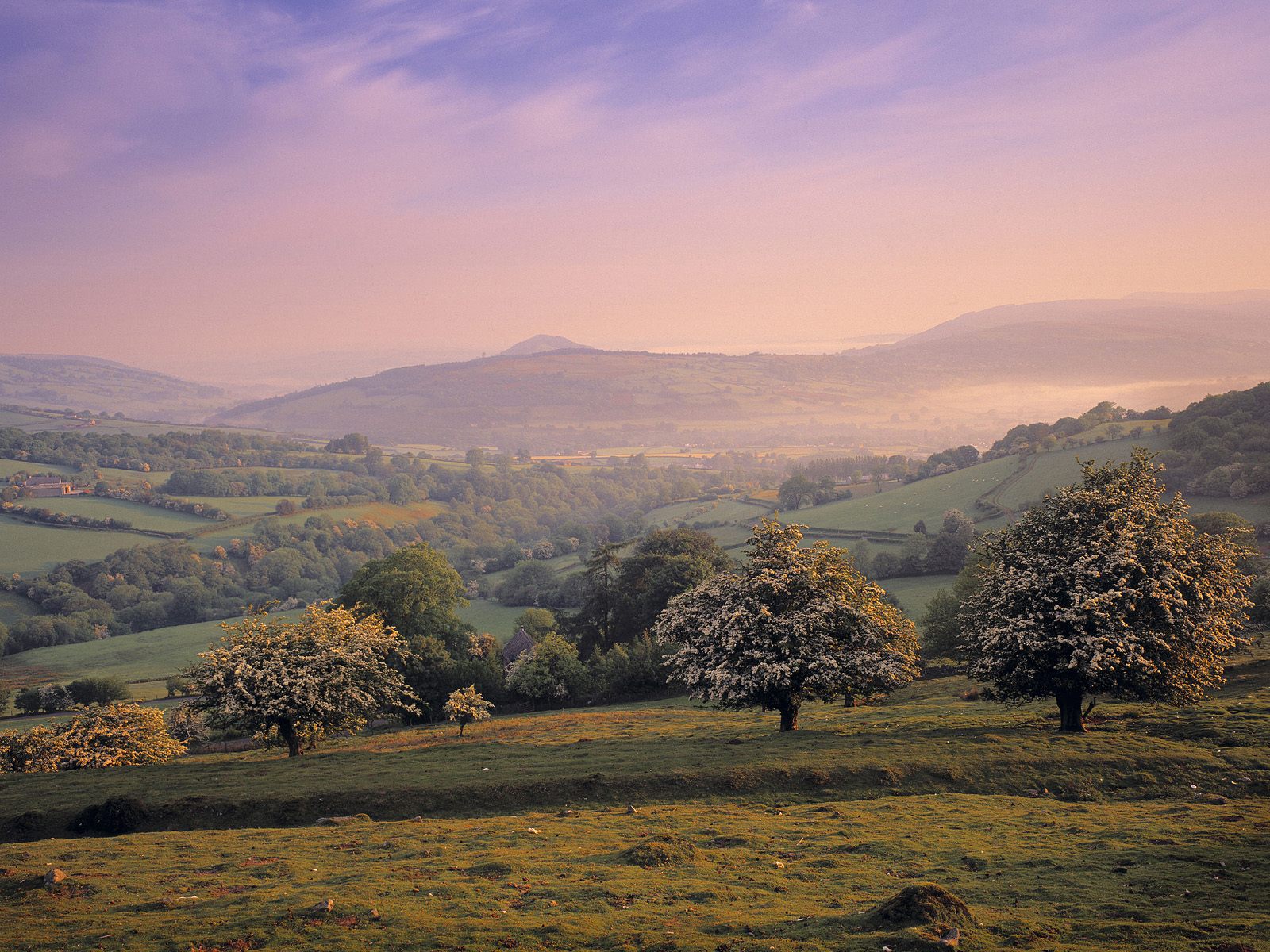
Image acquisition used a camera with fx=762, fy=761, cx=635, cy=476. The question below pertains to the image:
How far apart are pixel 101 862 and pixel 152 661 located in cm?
9539

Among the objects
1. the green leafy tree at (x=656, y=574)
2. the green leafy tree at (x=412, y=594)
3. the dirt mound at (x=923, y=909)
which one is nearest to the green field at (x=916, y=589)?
the green leafy tree at (x=656, y=574)

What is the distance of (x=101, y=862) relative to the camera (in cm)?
2186

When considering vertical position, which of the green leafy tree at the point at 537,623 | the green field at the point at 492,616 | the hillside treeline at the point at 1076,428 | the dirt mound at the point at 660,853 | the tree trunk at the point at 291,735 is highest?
the hillside treeline at the point at 1076,428

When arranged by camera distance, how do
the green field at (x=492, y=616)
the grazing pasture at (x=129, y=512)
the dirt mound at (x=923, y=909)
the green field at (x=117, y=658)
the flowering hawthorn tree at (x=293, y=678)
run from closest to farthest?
the dirt mound at (x=923, y=909), the flowering hawthorn tree at (x=293, y=678), the green field at (x=117, y=658), the green field at (x=492, y=616), the grazing pasture at (x=129, y=512)

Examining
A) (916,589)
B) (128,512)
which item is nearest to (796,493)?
(916,589)

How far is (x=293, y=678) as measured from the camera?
3822cm

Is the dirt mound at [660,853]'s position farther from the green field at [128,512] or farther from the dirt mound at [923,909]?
the green field at [128,512]

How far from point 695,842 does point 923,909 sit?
8753 mm

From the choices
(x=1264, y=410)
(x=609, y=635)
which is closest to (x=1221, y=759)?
(x=609, y=635)

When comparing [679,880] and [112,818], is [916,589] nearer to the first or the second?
[679,880]

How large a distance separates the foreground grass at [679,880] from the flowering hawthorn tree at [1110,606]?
7.14m

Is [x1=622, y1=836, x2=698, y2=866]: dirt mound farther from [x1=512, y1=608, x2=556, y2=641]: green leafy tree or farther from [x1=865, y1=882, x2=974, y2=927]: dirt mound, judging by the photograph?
[x1=512, y1=608, x2=556, y2=641]: green leafy tree

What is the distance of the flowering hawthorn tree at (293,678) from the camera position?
124ft

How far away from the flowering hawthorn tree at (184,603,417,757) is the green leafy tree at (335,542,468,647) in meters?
22.9
